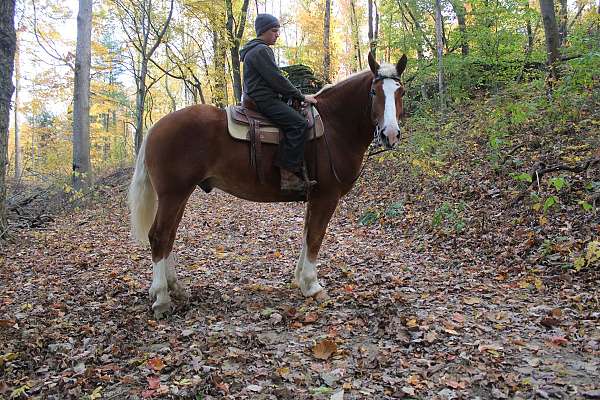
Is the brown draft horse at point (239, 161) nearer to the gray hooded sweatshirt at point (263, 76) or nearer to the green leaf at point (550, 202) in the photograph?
the gray hooded sweatshirt at point (263, 76)

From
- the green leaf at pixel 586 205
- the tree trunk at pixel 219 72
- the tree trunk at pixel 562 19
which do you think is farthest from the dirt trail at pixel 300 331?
the tree trunk at pixel 219 72

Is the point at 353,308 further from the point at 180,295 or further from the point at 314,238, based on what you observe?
the point at 180,295

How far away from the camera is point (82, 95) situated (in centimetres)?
1249

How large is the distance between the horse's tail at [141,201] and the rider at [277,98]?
1514mm

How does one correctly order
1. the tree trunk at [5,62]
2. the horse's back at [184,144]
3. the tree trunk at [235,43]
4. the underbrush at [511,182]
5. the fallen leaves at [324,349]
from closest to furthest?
the fallen leaves at [324,349] → the horse's back at [184,144] → the underbrush at [511,182] → the tree trunk at [5,62] → the tree trunk at [235,43]

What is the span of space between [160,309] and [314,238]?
1895 millimetres

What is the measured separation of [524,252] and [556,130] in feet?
13.7

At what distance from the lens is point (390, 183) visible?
1066 centimetres

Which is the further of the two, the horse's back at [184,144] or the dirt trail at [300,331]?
the horse's back at [184,144]

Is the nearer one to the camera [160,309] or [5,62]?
[160,309]

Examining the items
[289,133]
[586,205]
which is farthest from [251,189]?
[586,205]

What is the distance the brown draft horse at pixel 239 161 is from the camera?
461cm

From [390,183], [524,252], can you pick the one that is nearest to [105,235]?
[390,183]

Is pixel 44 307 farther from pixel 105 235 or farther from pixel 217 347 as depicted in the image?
pixel 105 235
